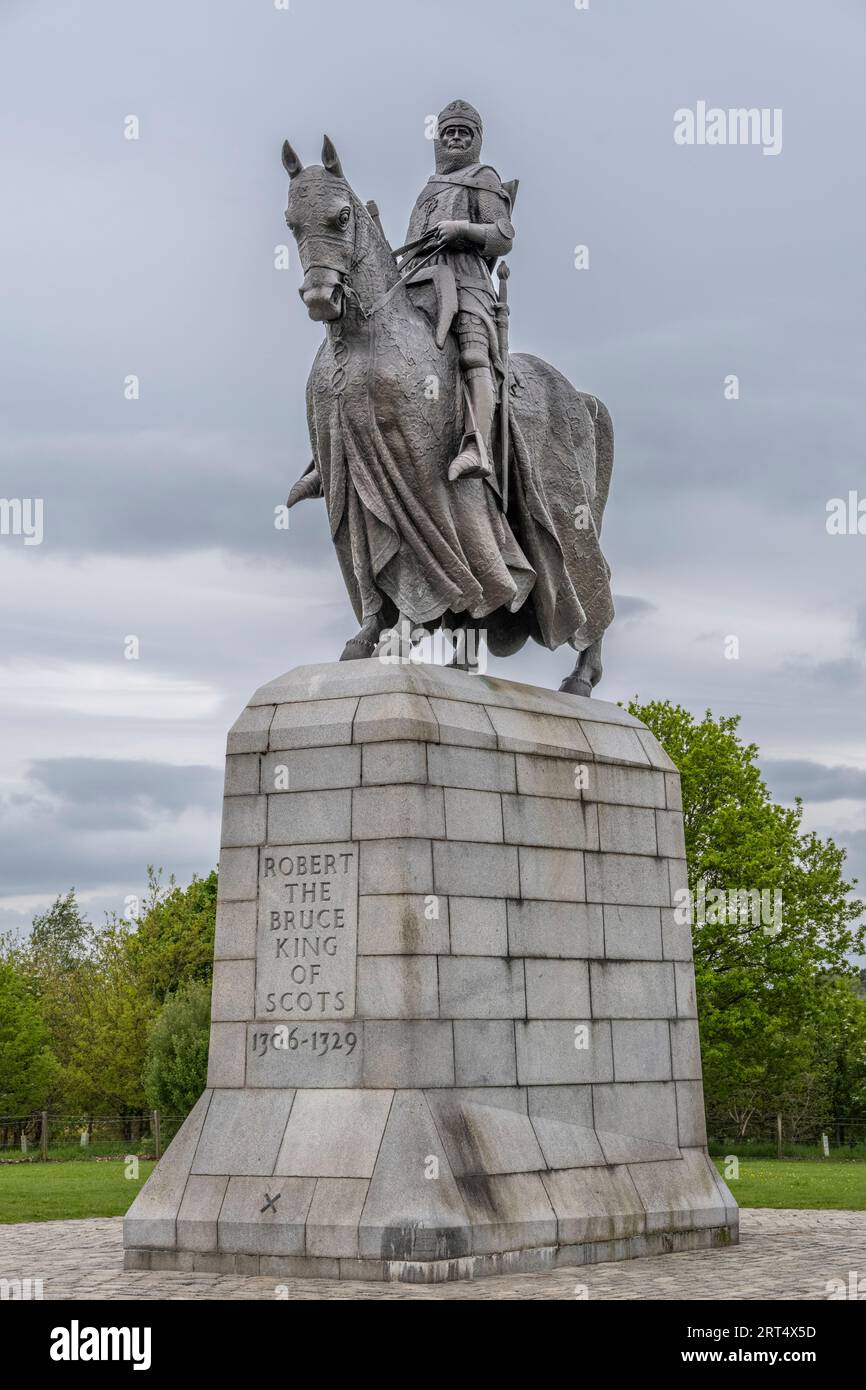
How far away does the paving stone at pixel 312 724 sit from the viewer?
→ 38.6 ft

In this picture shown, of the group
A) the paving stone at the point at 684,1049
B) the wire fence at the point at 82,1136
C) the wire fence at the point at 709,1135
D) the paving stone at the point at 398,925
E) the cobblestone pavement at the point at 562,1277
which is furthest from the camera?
the wire fence at the point at 709,1135

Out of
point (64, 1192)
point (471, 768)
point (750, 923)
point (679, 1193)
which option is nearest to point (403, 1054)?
point (471, 768)

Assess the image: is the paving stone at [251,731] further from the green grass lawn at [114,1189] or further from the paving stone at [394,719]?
the green grass lawn at [114,1189]

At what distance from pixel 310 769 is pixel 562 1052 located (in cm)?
285

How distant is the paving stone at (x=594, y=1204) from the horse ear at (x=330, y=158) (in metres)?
7.37

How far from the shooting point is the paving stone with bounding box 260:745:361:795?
1162cm

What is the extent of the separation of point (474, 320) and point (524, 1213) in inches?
269

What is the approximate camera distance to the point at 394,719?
11.5 meters

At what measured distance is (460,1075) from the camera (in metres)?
11.2

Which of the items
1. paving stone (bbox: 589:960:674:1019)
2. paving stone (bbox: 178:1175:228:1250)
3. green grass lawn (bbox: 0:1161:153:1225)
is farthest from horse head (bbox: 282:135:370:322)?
green grass lawn (bbox: 0:1161:153:1225)

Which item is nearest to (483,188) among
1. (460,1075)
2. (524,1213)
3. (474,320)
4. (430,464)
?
(474,320)

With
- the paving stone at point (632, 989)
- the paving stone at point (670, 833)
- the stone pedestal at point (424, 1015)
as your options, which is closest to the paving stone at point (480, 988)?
the stone pedestal at point (424, 1015)

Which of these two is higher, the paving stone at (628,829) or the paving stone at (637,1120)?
the paving stone at (628,829)
